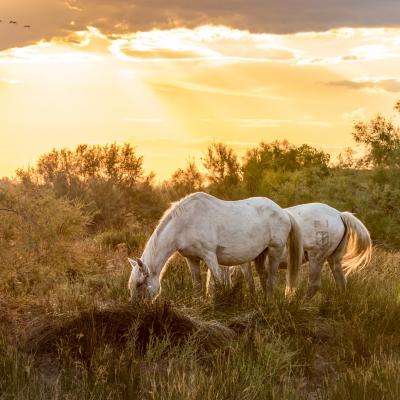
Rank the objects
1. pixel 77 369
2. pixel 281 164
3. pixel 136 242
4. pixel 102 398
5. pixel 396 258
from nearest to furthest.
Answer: pixel 102 398 → pixel 77 369 → pixel 396 258 → pixel 136 242 → pixel 281 164

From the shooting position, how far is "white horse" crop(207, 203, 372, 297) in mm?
12102

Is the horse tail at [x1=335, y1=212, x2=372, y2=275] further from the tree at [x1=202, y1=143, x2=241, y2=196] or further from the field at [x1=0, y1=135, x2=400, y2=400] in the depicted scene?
the tree at [x1=202, y1=143, x2=241, y2=196]

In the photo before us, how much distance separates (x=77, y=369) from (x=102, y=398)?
33.8 inches

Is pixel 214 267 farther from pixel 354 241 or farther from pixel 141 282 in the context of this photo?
pixel 354 241

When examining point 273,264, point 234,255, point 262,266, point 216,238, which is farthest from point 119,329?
point 262,266

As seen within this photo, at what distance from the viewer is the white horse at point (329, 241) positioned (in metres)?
12.1

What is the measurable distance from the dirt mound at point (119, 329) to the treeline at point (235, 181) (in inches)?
417

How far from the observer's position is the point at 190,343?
7.76 m

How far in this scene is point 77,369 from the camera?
696cm

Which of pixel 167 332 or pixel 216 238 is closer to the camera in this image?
pixel 167 332

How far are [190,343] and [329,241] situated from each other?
5069 mm

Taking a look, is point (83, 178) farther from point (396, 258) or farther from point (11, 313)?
point (11, 313)

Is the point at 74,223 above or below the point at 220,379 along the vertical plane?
above

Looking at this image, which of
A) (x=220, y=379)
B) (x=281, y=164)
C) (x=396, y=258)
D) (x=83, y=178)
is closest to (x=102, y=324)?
(x=220, y=379)
